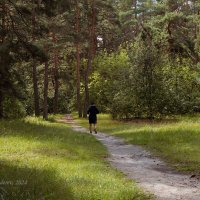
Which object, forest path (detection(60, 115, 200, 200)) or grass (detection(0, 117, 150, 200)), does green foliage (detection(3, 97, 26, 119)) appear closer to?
grass (detection(0, 117, 150, 200))

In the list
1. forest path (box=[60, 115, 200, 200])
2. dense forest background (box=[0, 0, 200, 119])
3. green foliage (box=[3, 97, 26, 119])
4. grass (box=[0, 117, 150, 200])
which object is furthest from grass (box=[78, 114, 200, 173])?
green foliage (box=[3, 97, 26, 119])

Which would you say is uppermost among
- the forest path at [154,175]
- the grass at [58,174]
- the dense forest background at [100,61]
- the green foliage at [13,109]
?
the dense forest background at [100,61]

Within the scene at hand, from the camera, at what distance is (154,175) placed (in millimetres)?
11289

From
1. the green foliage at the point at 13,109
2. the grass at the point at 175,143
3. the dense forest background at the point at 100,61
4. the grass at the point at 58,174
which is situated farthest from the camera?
the green foliage at the point at 13,109

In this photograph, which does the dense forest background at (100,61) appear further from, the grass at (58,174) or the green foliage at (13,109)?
the grass at (58,174)

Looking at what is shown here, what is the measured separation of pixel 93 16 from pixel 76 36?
7632mm

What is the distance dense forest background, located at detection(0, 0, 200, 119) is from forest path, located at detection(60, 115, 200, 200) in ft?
20.4

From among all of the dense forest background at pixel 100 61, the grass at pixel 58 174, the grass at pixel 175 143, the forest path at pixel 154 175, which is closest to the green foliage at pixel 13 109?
the dense forest background at pixel 100 61

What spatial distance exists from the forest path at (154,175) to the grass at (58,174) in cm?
40

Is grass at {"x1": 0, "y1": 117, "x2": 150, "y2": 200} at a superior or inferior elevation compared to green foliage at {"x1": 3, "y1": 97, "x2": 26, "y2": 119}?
inferior

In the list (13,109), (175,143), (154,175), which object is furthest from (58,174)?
(13,109)

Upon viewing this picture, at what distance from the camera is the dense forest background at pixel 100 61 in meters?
21.2

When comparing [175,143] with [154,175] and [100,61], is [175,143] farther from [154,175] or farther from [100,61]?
[100,61]

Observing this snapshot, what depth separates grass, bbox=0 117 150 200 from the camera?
859 centimetres
